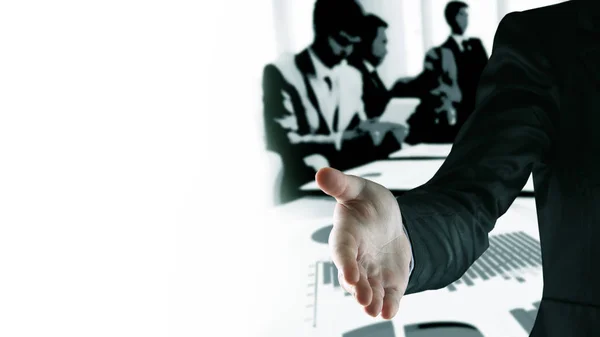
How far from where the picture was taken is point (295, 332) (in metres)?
0.68

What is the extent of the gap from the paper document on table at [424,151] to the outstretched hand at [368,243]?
1516 millimetres

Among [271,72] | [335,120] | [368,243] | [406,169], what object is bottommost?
[406,169]

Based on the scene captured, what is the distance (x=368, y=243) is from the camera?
0.35 m

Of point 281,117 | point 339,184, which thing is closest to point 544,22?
point 339,184

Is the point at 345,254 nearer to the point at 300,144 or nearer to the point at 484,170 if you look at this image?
the point at 484,170

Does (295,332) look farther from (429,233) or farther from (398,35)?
(398,35)

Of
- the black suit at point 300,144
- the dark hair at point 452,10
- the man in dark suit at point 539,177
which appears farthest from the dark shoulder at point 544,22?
the dark hair at point 452,10

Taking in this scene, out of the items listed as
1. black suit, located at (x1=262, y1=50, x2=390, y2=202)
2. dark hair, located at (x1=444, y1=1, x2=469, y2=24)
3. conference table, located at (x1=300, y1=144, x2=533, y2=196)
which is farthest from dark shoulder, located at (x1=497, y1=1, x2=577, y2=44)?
dark hair, located at (x1=444, y1=1, x2=469, y2=24)

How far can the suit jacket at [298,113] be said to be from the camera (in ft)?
6.62

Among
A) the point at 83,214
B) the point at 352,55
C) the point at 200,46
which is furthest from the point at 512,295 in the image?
the point at 352,55

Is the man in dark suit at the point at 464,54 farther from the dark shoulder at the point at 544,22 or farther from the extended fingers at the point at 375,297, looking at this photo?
the extended fingers at the point at 375,297

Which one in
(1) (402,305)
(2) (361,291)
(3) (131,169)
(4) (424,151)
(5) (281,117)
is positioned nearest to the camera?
→ (2) (361,291)

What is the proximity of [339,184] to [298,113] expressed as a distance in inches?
69.7

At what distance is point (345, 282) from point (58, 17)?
1117 mm
